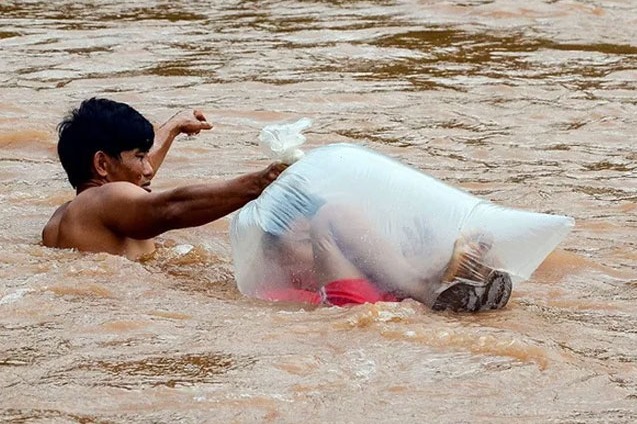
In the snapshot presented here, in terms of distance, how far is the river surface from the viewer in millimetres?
3811

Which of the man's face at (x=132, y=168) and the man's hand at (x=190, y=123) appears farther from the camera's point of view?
the man's hand at (x=190, y=123)

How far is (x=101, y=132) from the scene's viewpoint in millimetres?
5277

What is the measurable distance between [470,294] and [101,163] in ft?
5.09

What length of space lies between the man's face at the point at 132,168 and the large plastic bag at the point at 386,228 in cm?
81

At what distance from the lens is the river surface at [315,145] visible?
3811 millimetres

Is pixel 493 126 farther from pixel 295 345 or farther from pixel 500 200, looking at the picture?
pixel 295 345

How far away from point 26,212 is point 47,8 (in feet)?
22.9

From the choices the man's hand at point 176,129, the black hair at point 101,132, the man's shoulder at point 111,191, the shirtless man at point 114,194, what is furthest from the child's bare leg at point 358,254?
the man's hand at point 176,129

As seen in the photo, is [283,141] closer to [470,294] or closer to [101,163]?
[470,294]

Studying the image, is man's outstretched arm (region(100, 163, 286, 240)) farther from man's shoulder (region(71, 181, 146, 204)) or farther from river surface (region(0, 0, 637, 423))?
river surface (region(0, 0, 637, 423))

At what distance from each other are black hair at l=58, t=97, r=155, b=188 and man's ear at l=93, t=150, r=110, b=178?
1cm

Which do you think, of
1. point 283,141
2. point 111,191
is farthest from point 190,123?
point 283,141

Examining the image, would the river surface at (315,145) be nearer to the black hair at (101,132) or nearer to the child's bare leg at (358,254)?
the child's bare leg at (358,254)

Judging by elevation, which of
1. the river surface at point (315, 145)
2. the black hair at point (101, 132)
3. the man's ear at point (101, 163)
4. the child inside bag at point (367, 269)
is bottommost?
the river surface at point (315, 145)
